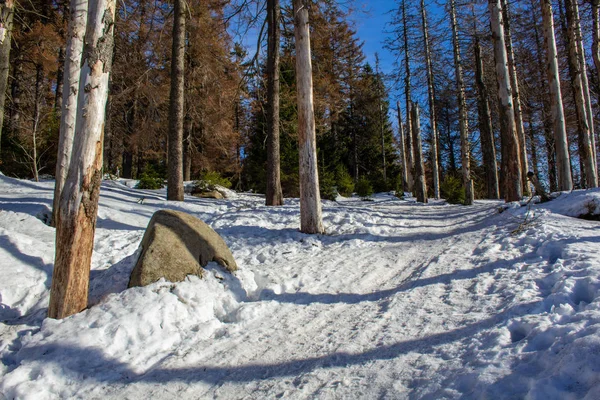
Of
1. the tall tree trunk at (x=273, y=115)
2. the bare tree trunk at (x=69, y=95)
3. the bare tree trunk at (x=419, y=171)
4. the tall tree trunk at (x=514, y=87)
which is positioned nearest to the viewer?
the bare tree trunk at (x=69, y=95)

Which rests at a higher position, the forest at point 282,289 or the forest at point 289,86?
the forest at point 289,86

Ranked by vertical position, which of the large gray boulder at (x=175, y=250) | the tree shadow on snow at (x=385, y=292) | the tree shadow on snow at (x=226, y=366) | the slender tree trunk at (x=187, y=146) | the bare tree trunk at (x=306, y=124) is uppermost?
the slender tree trunk at (x=187, y=146)

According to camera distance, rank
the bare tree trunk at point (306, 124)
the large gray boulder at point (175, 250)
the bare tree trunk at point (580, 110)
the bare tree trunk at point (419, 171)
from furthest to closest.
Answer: the bare tree trunk at point (419, 171) < the bare tree trunk at point (580, 110) < the bare tree trunk at point (306, 124) < the large gray boulder at point (175, 250)

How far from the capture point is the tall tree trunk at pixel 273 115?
33.7 feet

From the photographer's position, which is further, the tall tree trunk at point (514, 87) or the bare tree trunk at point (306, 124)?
the tall tree trunk at point (514, 87)

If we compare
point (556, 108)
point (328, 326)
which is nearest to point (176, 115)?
point (328, 326)

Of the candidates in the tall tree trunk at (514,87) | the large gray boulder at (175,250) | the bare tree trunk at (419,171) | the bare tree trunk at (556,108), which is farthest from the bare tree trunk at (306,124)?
the tall tree trunk at (514,87)

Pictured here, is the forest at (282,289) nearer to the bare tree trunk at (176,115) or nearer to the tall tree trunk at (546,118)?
the bare tree trunk at (176,115)

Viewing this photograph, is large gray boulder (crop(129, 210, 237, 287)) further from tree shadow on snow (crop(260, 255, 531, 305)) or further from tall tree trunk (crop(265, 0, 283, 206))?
tall tree trunk (crop(265, 0, 283, 206))

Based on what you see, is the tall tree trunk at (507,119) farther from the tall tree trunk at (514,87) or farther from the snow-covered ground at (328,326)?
the tall tree trunk at (514,87)

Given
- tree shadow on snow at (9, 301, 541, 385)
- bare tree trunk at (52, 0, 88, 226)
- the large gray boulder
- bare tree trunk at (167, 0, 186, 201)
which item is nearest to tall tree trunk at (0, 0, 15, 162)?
bare tree trunk at (52, 0, 88, 226)

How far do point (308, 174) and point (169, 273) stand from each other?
361cm

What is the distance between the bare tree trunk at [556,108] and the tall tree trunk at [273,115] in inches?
320

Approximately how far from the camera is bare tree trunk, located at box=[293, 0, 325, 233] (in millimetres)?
6609
